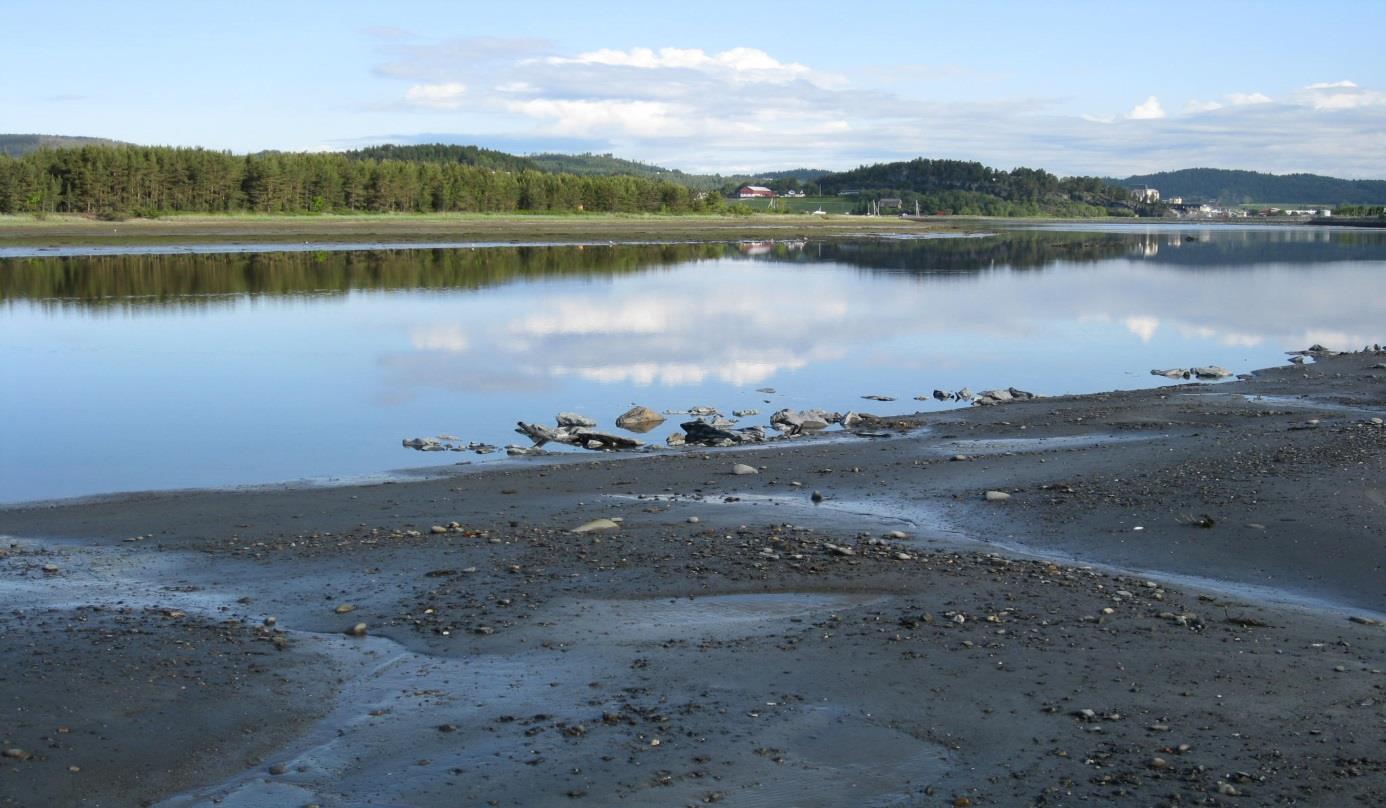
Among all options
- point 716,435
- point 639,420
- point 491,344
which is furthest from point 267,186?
point 716,435

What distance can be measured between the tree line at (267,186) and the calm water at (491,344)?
4990 cm

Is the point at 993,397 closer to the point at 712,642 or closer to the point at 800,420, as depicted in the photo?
the point at 800,420

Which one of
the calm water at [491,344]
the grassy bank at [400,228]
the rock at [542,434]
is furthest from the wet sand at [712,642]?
the grassy bank at [400,228]

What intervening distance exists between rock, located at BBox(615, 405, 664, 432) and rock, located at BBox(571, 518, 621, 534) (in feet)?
26.6

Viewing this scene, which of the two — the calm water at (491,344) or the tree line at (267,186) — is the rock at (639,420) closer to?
the calm water at (491,344)

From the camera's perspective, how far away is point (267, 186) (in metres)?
128

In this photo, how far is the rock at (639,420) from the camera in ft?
69.2

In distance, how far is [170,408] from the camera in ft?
75.9

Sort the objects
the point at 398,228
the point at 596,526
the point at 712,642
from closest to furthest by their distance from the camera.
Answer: the point at 712,642, the point at 596,526, the point at 398,228

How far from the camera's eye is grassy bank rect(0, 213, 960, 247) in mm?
94312

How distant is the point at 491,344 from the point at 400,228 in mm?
85258

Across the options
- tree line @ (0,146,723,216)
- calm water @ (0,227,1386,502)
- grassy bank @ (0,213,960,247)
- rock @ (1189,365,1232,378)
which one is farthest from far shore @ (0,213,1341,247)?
rock @ (1189,365,1232,378)

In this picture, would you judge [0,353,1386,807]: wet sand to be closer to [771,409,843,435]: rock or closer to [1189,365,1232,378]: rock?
[771,409,843,435]: rock

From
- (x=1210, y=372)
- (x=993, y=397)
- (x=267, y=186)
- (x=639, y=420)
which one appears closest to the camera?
(x=639, y=420)
